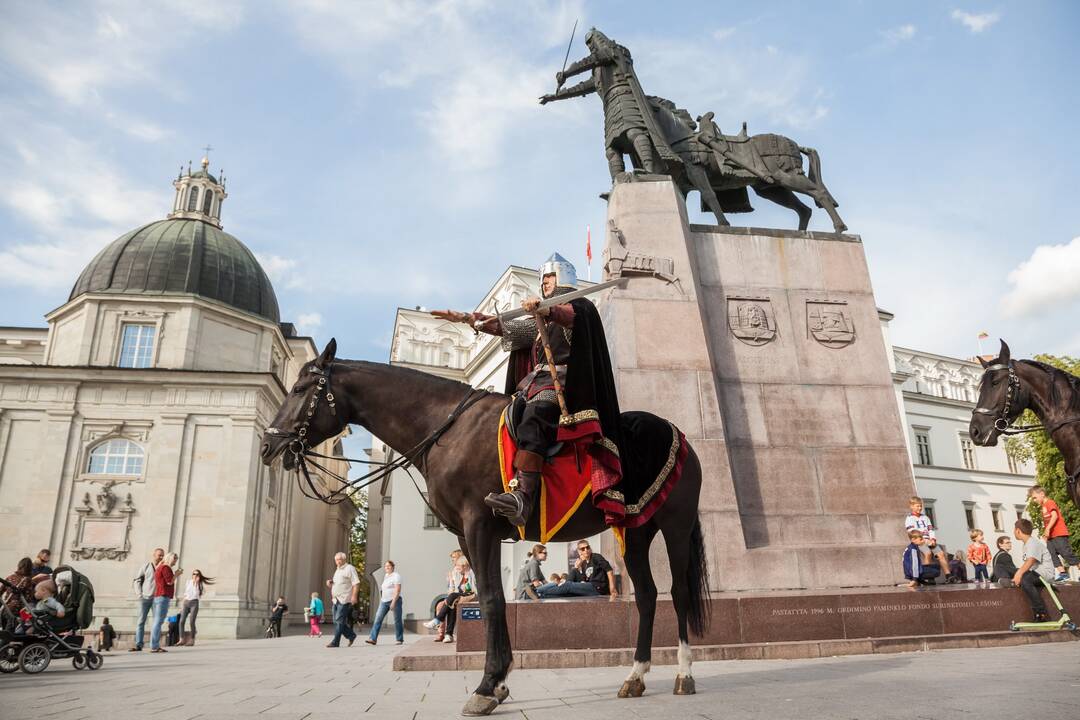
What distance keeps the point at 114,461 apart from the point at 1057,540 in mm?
39877

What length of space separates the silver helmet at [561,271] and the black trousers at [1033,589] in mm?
7787

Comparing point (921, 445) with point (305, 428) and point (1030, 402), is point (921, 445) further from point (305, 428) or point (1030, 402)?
point (305, 428)

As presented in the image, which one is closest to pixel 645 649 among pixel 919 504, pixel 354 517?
pixel 919 504

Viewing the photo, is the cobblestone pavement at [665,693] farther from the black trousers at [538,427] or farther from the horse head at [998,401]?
the horse head at [998,401]

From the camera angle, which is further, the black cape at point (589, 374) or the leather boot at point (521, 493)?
the black cape at point (589, 374)

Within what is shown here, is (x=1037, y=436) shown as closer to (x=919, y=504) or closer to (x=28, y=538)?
(x=919, y=504)

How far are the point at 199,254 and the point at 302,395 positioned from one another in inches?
1737

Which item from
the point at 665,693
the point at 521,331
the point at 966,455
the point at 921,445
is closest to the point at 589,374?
the point at 521,331

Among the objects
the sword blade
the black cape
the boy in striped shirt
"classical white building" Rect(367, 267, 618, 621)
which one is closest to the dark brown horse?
the black cape

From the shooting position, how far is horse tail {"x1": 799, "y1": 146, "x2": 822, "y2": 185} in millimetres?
13703

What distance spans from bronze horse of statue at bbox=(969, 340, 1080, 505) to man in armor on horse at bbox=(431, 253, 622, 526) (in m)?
4.97

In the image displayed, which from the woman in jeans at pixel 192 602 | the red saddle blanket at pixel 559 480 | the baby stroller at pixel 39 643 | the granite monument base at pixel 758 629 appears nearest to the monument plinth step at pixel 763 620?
the granite monument base at pixel 758 629

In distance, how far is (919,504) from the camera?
10320 millimetres

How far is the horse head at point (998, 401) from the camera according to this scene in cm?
805
